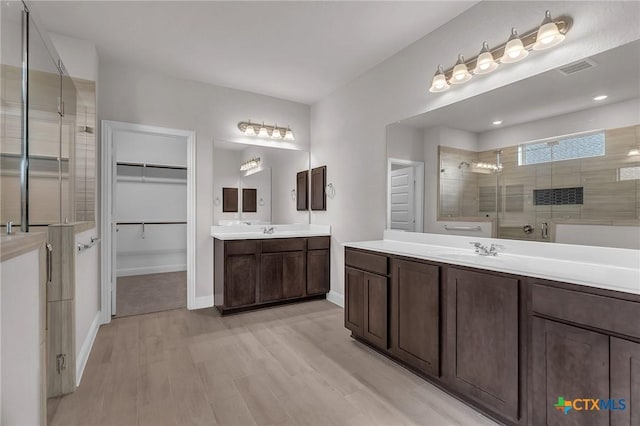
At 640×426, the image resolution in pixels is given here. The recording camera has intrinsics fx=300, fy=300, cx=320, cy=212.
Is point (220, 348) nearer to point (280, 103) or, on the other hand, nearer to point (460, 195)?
point (460, 195)

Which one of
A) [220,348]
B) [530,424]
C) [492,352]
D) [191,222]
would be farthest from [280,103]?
[530,424]

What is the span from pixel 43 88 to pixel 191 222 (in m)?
2.09

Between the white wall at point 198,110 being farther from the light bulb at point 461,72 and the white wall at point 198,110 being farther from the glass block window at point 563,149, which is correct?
the glass block window at point 563,149

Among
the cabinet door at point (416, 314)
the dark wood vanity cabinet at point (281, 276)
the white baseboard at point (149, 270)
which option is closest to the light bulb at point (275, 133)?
the dark wood vanity cabinet at point (281, 276)

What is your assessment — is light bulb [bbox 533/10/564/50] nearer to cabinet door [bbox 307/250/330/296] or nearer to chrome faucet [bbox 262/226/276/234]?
cabinet door [bbox 307/250/330/296]

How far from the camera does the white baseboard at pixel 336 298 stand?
148 inches

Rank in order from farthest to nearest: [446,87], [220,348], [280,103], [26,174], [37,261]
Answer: [280,103], [220,348], [446,87], [26,174], [37,261]

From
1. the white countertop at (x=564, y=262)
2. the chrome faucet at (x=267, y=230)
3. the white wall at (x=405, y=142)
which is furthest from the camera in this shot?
the chrome faucet at (x=267, y=230)

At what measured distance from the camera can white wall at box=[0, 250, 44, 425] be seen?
Result: 0.98 m

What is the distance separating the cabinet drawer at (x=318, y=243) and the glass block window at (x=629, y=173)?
114 inches

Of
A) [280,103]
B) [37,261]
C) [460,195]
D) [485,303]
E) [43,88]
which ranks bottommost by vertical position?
[485,303]

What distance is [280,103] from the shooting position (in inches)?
168

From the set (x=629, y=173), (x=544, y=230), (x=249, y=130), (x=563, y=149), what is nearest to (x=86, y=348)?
(x=249, y=130)

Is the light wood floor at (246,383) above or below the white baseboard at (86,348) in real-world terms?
below
